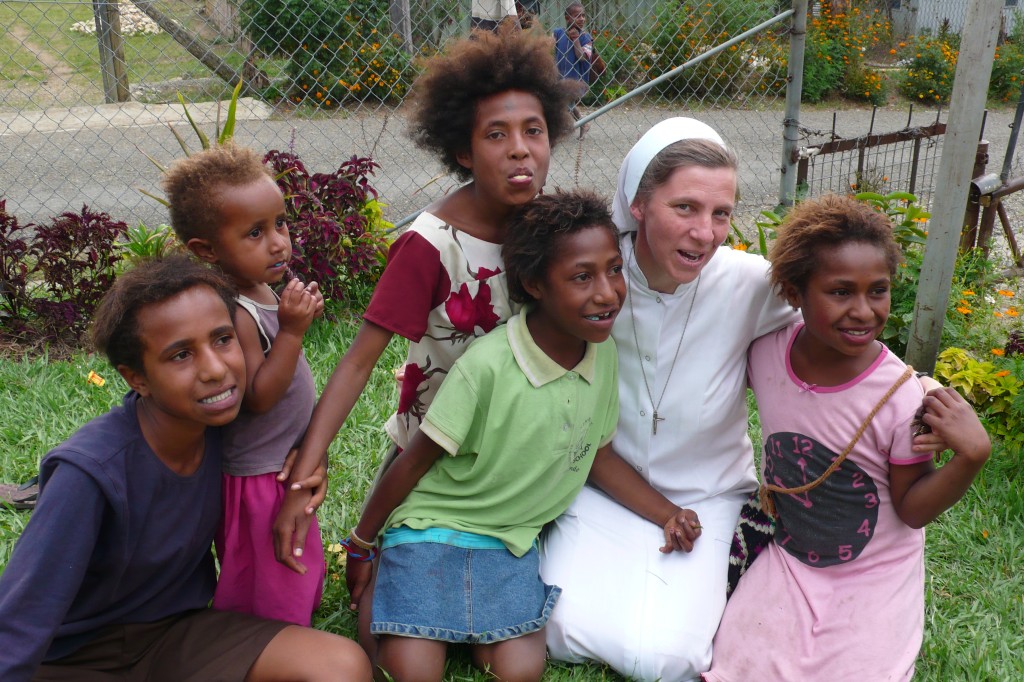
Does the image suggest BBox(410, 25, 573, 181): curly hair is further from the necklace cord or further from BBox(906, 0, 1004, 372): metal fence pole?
BBox(906, 0, 1004, 372): metal fence pole

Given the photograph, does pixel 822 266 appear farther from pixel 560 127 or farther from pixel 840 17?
pixel 840 17

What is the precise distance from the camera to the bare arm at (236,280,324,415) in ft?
6.91

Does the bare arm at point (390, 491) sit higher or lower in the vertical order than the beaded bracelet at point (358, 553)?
higher

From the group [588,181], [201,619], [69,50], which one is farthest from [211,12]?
[201,619]

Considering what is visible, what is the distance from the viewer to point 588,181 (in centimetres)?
761

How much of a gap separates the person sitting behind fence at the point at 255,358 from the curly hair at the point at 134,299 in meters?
0.15

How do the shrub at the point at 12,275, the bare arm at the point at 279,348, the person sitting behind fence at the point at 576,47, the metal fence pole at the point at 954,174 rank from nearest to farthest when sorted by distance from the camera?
1. the bare arm at the point at 279,348
2. the metal fence pole at the point at 954,174
3. the shrub at the point at 12,275
4. the person sitting behind fence at the point at 576,47

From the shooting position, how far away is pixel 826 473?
2.29 metres

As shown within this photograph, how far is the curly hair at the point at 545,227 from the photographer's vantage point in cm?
231

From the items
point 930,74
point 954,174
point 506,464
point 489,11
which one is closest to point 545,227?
point 506,464

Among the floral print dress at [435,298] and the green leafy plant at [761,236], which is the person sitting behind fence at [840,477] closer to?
the floral print dress at [435,298]

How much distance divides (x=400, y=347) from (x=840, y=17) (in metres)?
11.5

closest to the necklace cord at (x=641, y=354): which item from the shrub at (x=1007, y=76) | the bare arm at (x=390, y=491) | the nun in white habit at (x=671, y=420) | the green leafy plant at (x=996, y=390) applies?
the nun in white habit at (x=671, y=420)

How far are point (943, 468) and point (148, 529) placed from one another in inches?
71.6
